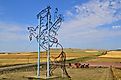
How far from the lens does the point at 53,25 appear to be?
30797 mm

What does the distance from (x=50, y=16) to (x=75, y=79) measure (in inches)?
283

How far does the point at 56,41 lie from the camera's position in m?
31.3

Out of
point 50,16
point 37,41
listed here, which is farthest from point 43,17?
point 37,41

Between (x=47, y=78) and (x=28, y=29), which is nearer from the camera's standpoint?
(x=47, y=78)

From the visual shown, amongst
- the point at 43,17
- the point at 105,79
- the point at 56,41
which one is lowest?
the point at 105,79

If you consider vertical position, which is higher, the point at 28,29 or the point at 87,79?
the point at 28,29

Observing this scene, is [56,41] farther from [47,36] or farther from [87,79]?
[87,79]

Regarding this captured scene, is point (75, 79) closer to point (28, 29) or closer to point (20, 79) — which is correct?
point (20, 79)

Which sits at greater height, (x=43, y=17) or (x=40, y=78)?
(x=43, y=17)

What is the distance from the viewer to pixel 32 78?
3075 centimetres

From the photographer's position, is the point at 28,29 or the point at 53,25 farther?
the point at 28,29

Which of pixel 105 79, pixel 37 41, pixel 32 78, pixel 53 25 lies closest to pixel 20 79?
pixel 32 78

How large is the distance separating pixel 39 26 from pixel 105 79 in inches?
Answer: 358

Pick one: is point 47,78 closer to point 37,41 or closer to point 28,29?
point 37,41
